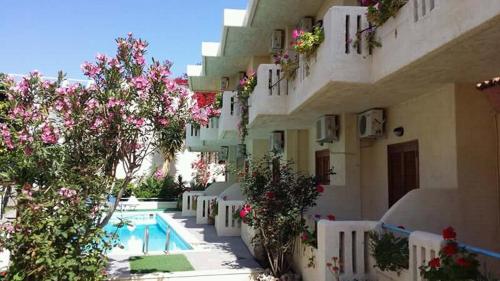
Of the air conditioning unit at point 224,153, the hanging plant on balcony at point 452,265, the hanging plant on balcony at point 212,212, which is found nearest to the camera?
the hanging plant on balcony at point 452,265

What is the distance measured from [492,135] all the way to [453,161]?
0.75 metres

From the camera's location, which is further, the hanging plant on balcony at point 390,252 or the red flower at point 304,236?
the red flower at point 304,236

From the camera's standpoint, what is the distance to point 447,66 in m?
5.62

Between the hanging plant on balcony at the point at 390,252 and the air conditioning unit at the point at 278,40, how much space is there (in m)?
8.71

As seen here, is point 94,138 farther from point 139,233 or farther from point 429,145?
point 139,233

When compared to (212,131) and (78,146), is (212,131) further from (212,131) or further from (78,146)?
(78,146)

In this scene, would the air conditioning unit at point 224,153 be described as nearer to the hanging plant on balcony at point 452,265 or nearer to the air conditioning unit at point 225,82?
the air conditioning unit at point 225,82

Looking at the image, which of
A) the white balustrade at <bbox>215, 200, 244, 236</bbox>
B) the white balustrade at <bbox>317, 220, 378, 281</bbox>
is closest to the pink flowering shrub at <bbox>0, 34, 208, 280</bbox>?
the white balustrade at <bbox>317, 220, 378, 281</bbox>

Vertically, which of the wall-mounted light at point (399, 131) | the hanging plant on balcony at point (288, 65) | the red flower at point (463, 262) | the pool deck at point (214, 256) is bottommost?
the pool deck at point (214, 256)

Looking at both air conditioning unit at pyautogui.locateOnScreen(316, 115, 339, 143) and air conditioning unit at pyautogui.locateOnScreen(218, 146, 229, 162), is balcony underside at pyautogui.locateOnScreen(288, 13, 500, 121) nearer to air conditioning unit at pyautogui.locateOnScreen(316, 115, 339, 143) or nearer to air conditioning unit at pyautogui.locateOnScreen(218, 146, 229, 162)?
air conditioning unit at pyautogui.locateOnScreen(316, 115, 339, 143)

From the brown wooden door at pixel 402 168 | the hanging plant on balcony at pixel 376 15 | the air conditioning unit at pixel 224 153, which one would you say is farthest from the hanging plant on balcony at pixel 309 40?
the air conditioning unit at pixel 224 153

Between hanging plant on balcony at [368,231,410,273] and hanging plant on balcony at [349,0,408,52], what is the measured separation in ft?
9.97

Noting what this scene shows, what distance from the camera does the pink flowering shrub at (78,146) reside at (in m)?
6.24

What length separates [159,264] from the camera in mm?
9492
